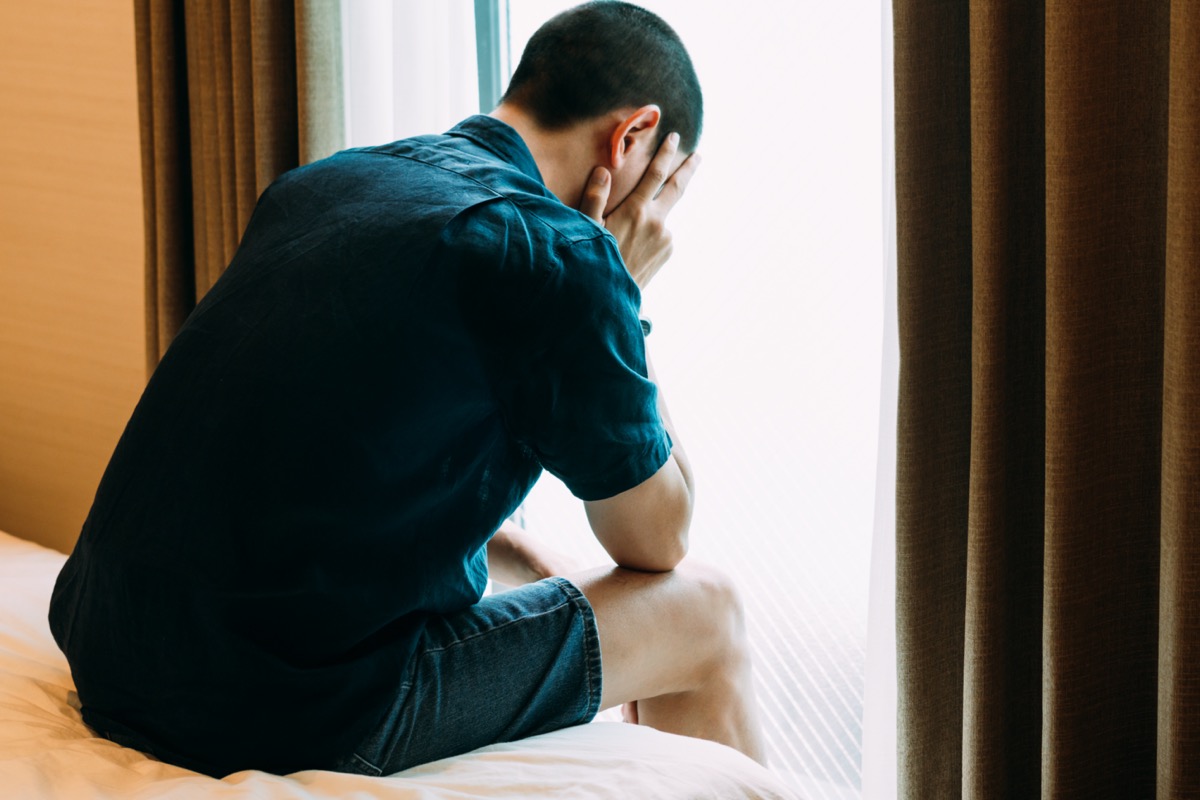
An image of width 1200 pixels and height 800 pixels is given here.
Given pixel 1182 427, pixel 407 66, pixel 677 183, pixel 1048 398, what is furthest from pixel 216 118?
pixel 1182 427

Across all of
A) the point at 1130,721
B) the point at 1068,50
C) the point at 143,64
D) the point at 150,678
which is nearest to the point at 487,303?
the point at 150,678

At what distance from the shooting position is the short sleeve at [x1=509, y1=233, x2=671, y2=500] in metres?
1.16

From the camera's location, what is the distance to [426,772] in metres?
1.18

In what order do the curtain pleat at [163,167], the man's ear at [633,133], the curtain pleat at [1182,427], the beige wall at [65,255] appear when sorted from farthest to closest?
the beige wall at [65,255] < the curtain pleat at [163,167] < the man's ear at [633,133] < the curtain pleat at [1182,427]

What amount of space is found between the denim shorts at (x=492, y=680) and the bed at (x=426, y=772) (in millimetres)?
28

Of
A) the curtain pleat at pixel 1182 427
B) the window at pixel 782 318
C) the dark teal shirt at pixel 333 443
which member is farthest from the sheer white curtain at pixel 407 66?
the curtain pleat at pixel 1182 427

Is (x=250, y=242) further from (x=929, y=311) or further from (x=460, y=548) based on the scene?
(x=929, y=311)

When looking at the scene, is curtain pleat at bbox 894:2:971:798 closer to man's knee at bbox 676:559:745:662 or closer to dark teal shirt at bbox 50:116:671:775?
man's knee at bbox 676:559:745:662

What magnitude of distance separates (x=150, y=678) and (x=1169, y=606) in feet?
3.19

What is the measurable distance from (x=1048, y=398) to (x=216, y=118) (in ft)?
5.15

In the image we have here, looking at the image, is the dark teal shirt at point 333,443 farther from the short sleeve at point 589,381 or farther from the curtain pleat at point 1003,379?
the curtain pleat at point 1003,379

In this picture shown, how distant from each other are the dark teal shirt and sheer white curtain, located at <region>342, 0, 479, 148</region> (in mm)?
893

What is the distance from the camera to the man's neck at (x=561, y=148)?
4.59ft

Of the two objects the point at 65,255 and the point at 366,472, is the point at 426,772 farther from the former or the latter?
the point at 65,255
